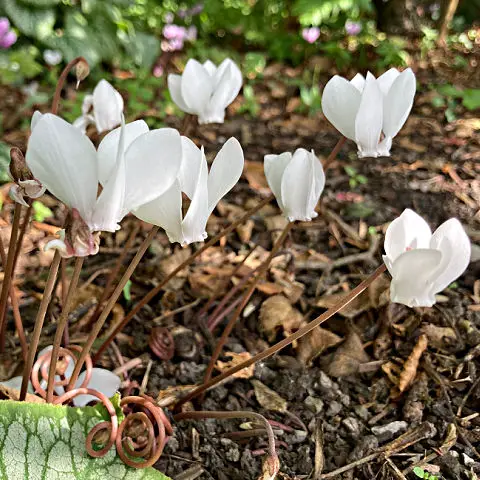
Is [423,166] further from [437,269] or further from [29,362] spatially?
[29,362]

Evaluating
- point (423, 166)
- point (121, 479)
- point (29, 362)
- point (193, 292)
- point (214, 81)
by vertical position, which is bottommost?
point (423, 166)

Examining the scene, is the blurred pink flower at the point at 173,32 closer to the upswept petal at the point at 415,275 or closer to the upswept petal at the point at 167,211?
the upswept petal at the point at 167,211

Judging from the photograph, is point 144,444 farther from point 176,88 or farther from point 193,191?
point 176,88

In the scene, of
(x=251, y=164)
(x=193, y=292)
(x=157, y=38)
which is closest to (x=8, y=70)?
(x=157, y=38)

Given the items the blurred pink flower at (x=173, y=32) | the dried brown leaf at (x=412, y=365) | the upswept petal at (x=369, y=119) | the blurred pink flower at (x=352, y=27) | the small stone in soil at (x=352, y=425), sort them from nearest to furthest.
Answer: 1. the upswept petal at (x=369, y=119)
2. the small stone in soil at (x=352, y=425)
3. the dried brown leaf at (x=412, y=365)
4. the blurred pink flower at (x=173, y=32)
5. the blurred pink flower at (x=352, y=27)

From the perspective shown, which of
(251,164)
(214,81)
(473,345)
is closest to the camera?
(214,81)

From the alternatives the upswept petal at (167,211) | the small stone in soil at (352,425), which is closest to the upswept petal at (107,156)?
the upswept petal at (167,211)

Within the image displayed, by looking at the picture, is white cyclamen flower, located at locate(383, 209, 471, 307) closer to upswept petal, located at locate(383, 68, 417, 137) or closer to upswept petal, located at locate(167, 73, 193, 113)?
upswept petal, located at locate(383, 68, 417, 137)
